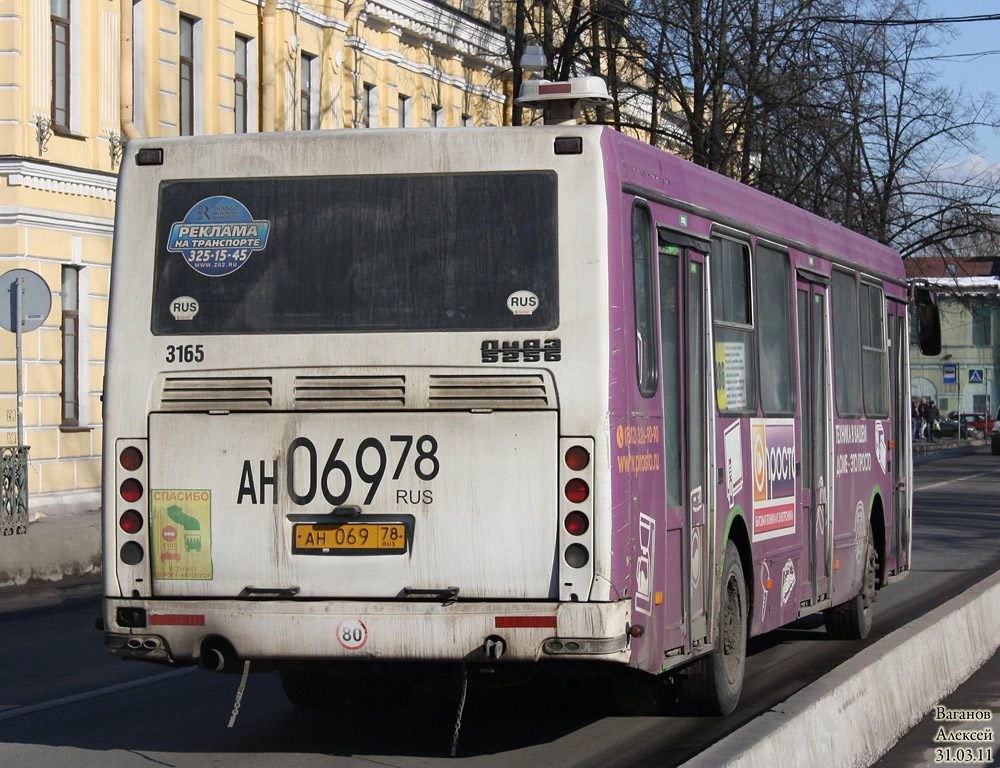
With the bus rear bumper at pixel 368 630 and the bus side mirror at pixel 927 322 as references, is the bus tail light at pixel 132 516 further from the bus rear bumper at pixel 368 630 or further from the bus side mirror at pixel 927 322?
the bus side mirror at pixel 927 322

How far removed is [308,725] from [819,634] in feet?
16.9

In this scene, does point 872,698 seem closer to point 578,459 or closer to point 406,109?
point 578,459

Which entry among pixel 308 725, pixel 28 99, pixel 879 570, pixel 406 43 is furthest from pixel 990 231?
pixel 308 725

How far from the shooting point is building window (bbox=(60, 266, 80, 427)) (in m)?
24.1

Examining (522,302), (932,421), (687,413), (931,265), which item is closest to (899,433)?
(687,413)

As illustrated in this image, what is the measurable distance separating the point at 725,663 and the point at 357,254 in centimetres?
310

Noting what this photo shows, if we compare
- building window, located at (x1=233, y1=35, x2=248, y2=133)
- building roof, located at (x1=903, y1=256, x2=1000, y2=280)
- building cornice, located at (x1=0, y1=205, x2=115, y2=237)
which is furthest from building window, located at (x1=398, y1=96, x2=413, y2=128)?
building roof, located at (x1=903, y1=256, x2=1000, y2=280)

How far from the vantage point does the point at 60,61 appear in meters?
23.9

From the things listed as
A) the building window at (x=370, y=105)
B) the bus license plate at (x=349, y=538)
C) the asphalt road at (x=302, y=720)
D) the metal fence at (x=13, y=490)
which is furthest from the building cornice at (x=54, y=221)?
the bus license plate at (x=349, y=538)

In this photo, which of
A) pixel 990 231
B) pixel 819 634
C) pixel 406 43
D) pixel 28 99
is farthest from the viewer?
pixel 990 231

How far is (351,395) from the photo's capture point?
23.8 ft

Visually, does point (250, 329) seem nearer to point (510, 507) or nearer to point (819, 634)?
point (510, 507)

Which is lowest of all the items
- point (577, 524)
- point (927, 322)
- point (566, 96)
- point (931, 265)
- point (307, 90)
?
point (577, 524)

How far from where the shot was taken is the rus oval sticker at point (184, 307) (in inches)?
296
